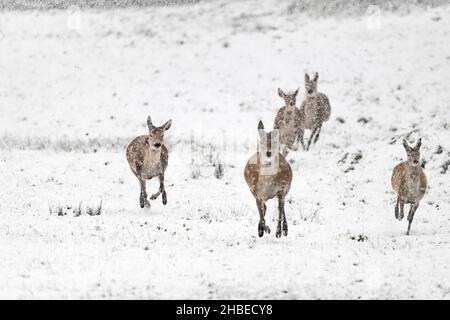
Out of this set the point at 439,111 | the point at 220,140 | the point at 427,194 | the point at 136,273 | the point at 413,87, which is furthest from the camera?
the point at 413,87

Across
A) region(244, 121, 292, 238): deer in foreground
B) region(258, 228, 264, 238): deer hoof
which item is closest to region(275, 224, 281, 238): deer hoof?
region(244, 121, 292, 238): deer in foreground

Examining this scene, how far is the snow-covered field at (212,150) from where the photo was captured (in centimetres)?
842

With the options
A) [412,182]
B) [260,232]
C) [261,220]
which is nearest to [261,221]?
[261,220]

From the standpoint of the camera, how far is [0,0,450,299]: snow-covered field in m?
8.42

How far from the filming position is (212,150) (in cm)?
1973

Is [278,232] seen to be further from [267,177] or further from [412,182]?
[412,182]

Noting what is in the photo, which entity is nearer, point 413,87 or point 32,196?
point 32,196

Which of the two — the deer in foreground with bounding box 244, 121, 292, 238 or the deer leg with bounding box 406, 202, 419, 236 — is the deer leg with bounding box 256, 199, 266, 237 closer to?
the deer in foreground with bounding box 244, 121, 292, 238

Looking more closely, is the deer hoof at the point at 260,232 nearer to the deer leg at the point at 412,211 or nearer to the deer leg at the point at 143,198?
the deer leg at the point at 412,211

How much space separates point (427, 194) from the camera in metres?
14.3

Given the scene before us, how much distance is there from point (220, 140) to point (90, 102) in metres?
9.35

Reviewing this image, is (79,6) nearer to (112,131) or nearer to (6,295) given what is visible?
(112,131)

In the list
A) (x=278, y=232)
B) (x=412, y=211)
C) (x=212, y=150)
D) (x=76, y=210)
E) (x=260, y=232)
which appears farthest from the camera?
(x=212, y=150)
